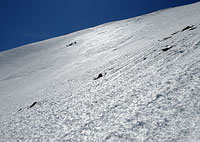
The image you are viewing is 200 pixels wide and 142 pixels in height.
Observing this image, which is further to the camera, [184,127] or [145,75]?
[145,75]

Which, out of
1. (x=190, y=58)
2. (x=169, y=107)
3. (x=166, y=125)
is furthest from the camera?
(x=190, y=58)

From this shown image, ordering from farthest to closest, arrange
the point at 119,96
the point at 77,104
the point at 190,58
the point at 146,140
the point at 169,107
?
the point at 190,58
the point at 77,104
the point at 119,96
the point at 169,107
the point at 146,140

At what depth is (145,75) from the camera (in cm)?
423

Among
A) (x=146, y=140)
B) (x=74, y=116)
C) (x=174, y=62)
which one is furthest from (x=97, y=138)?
(x=174, y=62)

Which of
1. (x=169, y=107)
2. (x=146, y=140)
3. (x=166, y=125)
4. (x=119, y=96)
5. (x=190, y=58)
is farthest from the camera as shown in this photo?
(x=190, y=58)

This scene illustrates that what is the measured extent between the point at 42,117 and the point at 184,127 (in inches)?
125

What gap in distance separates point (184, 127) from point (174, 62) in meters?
2.79

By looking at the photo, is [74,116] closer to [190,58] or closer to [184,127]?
[184,127]

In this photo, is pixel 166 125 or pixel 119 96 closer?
pixel 166 125

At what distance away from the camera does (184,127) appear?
208 centimetres

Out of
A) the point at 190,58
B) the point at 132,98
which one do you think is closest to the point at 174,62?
the point at 190,58

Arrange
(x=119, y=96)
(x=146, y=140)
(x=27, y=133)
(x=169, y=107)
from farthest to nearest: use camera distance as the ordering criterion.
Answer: (x=119, y=96) < (x=27, y=133) < (x=169, y=107) < (x=146, y=140)

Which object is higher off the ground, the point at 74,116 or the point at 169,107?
the point at 169,107

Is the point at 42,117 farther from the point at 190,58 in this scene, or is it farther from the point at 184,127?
the point at 190,58
